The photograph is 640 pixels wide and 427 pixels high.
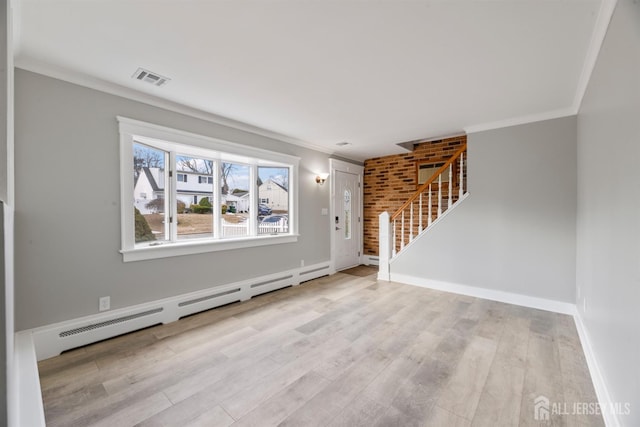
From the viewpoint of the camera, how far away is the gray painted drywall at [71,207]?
219 cm

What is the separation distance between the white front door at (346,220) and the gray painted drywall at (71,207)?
313cm

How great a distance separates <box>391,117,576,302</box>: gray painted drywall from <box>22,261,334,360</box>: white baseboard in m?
2.85

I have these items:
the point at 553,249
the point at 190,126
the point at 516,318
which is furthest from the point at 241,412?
the point at 553,249

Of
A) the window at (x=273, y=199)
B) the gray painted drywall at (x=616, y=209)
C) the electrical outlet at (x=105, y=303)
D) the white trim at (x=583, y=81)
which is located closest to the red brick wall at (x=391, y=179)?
the white trim at (x=583, y=81)

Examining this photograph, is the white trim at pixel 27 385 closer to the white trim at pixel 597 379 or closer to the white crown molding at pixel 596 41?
the white trim at pixel 597 379

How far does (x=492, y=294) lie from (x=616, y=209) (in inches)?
101

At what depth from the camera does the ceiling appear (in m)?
1.64

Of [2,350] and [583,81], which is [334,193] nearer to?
[583,81]

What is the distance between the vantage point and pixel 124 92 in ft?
8.71

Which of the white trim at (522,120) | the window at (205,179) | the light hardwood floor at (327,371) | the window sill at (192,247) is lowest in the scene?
the light hardwood floor at (327,371)

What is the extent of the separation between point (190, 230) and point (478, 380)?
3.35 m

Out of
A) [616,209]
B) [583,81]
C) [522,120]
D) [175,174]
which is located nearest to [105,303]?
[175,174]

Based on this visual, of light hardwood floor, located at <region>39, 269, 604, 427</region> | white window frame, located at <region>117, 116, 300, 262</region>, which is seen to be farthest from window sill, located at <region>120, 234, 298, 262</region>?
light hardwood floor, located at <region>39, 269, 604, 427</region>

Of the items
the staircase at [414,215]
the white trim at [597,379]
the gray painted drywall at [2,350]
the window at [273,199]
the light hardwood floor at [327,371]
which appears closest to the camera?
the gray painted drywall at [2,350]
